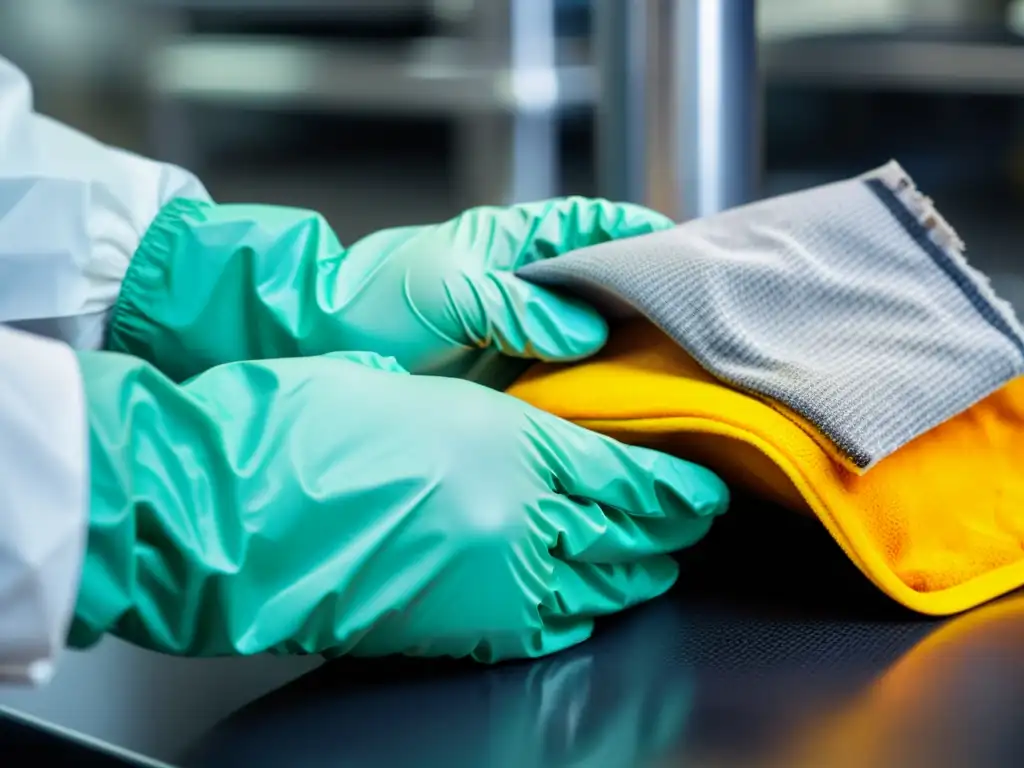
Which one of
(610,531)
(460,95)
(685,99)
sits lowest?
(460,95)

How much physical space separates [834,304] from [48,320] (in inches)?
15.2

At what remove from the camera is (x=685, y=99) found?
853mm

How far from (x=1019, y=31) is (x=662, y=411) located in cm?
246

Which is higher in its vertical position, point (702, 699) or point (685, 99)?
point (685, 99)

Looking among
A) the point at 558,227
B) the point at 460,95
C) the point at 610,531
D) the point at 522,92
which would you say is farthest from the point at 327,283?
the point at 460,95

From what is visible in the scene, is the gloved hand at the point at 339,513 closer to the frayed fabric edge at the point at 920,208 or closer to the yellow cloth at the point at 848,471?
the yellow cloth at the point at 848,471

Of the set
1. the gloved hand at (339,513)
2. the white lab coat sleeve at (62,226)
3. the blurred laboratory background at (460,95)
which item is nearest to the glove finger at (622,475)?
the gloved hand at (339,513)

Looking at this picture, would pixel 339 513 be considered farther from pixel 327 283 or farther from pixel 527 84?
pixel 527 84

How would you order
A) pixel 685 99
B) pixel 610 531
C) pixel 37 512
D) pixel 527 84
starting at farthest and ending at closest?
pixel 527 84, pixel 685 99, pixel 610 531, pixel 37 512

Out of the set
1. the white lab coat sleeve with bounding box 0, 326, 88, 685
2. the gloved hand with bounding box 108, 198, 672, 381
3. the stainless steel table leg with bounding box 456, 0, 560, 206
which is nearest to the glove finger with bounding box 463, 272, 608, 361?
the gloved hand with bounding box 108, 198, 672, 381

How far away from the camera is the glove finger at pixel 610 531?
1.65 feet

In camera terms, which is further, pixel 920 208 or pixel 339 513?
pixel 920 208

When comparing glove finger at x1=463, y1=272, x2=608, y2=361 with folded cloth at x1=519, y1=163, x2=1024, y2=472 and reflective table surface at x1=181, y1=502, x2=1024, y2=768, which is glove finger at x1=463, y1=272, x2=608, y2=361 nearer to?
folded cloth at x1=519, y1=163, x2=1024, y2=472

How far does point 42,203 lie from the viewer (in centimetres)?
67
